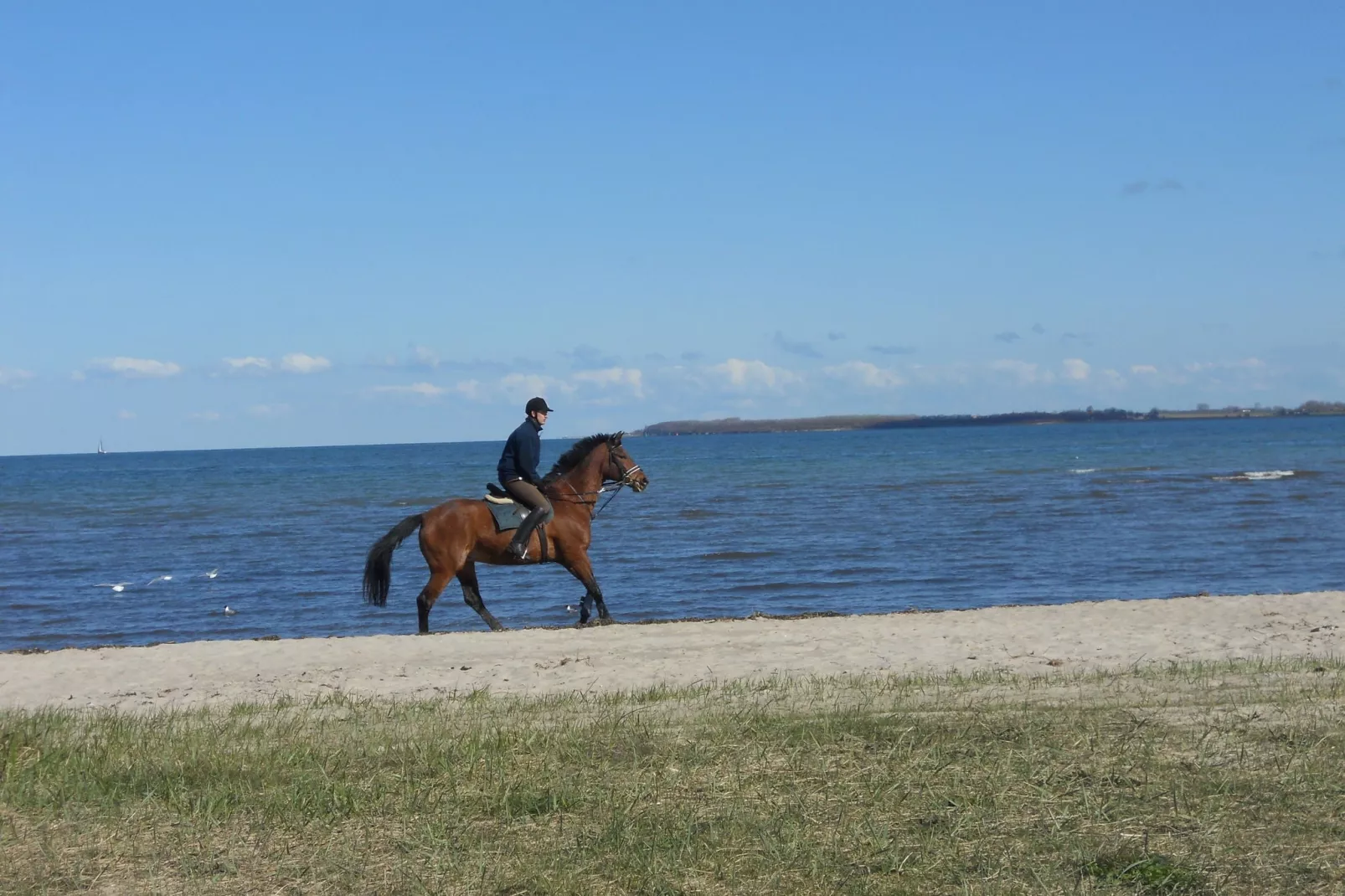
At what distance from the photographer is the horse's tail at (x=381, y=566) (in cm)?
1708

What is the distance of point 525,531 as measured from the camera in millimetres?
16938

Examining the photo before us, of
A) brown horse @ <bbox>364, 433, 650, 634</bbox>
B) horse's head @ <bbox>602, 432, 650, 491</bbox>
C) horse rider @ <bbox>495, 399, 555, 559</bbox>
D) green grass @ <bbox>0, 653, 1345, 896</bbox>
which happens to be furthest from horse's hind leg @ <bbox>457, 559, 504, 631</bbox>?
green grass @ <bbox>0, 653, 1345, 896</bbox>

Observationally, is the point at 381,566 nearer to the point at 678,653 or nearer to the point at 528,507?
the point at 528,507

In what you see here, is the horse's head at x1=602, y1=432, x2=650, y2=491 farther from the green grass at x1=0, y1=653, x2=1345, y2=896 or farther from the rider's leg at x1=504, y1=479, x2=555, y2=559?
the green grass at x1=0, y1=653, x2=1345, y2=896

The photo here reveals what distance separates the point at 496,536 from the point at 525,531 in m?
0.48

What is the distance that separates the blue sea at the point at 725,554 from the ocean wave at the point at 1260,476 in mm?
398

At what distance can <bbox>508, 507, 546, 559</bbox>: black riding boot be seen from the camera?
1694 cm

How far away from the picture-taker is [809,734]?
27.0ft

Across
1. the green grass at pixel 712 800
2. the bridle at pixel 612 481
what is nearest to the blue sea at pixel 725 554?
the bridle at pixel 612 481

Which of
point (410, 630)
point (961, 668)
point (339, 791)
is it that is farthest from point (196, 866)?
point (410, 630)

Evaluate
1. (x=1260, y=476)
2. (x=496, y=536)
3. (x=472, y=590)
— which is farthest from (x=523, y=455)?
(x=1260, y=476)

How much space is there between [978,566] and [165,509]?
40.2m

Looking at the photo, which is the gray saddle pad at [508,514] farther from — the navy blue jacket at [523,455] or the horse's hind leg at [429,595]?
the horse's hind leg at [429,595]

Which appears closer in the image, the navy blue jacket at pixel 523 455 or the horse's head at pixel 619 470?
the navy blue jacket at pixel 523 455
